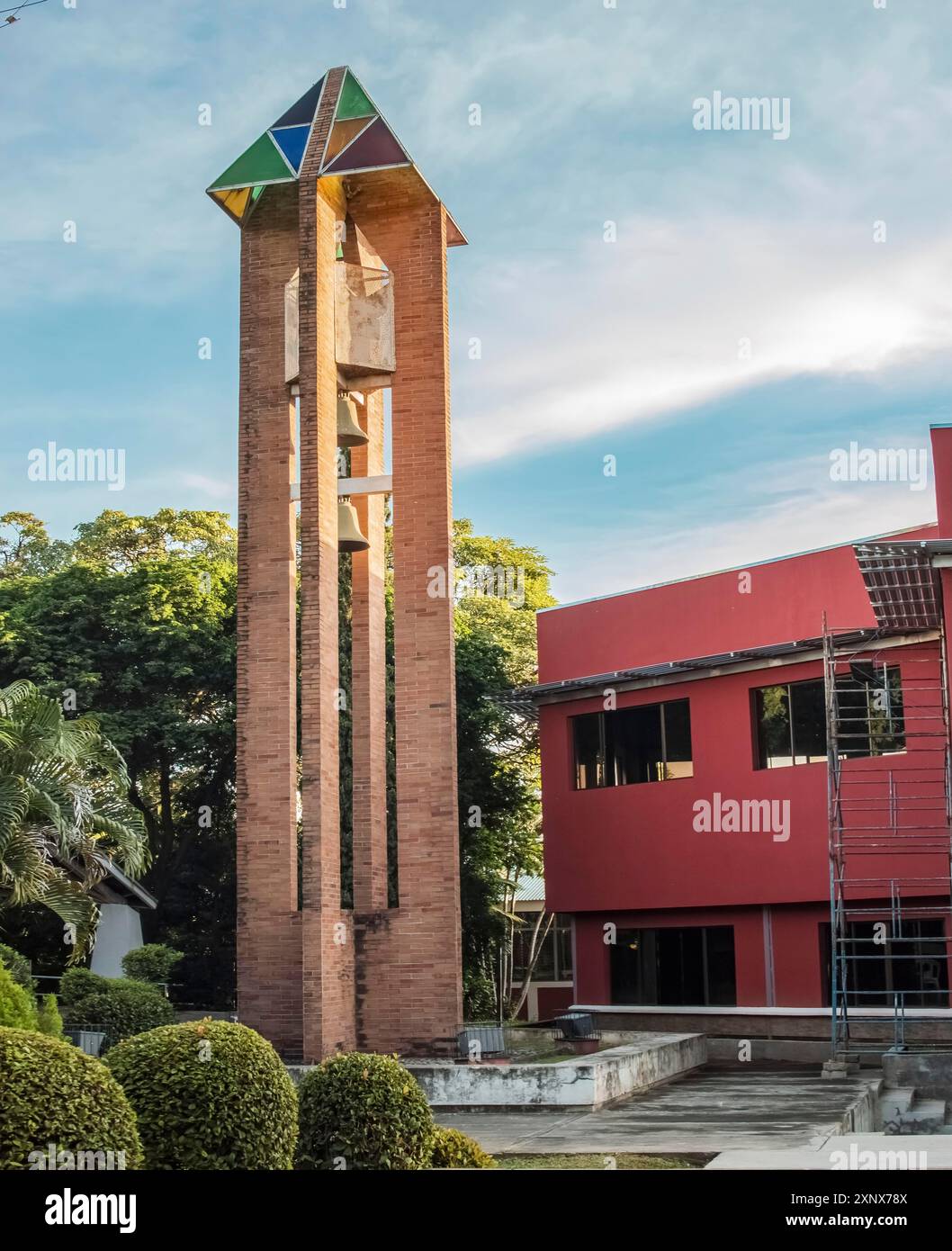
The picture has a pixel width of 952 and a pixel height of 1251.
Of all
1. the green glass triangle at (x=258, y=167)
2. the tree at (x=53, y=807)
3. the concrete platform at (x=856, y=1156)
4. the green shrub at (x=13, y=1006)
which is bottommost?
the concrete platform at (x=856, y=1156)

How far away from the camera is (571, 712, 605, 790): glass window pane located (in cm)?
2628

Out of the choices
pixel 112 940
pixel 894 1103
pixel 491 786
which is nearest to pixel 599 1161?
pixel 894 1103

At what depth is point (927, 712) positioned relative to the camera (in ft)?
71.9

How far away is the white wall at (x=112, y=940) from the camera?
2659 cm

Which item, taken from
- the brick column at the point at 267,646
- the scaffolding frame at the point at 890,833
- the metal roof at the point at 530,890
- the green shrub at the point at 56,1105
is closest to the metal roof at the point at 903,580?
the scaffolding frame at the point at 890,833

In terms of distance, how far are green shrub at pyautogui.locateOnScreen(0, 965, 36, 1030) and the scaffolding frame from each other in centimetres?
1249

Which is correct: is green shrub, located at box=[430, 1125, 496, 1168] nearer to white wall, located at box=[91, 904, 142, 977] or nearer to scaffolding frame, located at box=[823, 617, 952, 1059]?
scaffolding frame, located at box=[823, 617, 952, 1059]

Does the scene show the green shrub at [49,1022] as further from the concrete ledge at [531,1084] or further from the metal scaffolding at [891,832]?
the metal scaffolding at [891,832]

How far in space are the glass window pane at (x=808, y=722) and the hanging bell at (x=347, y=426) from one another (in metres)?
8.49

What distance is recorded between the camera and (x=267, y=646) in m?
19.5

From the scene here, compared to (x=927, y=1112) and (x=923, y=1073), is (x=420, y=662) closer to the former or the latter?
(x=923, y=1073)

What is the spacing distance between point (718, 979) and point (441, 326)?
38.6ft

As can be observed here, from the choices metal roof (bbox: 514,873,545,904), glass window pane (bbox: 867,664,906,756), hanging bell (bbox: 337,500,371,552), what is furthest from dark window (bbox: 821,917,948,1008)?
metal roof (bbox: 514,873,545,904)

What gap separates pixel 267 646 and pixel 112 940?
32.5 feet
